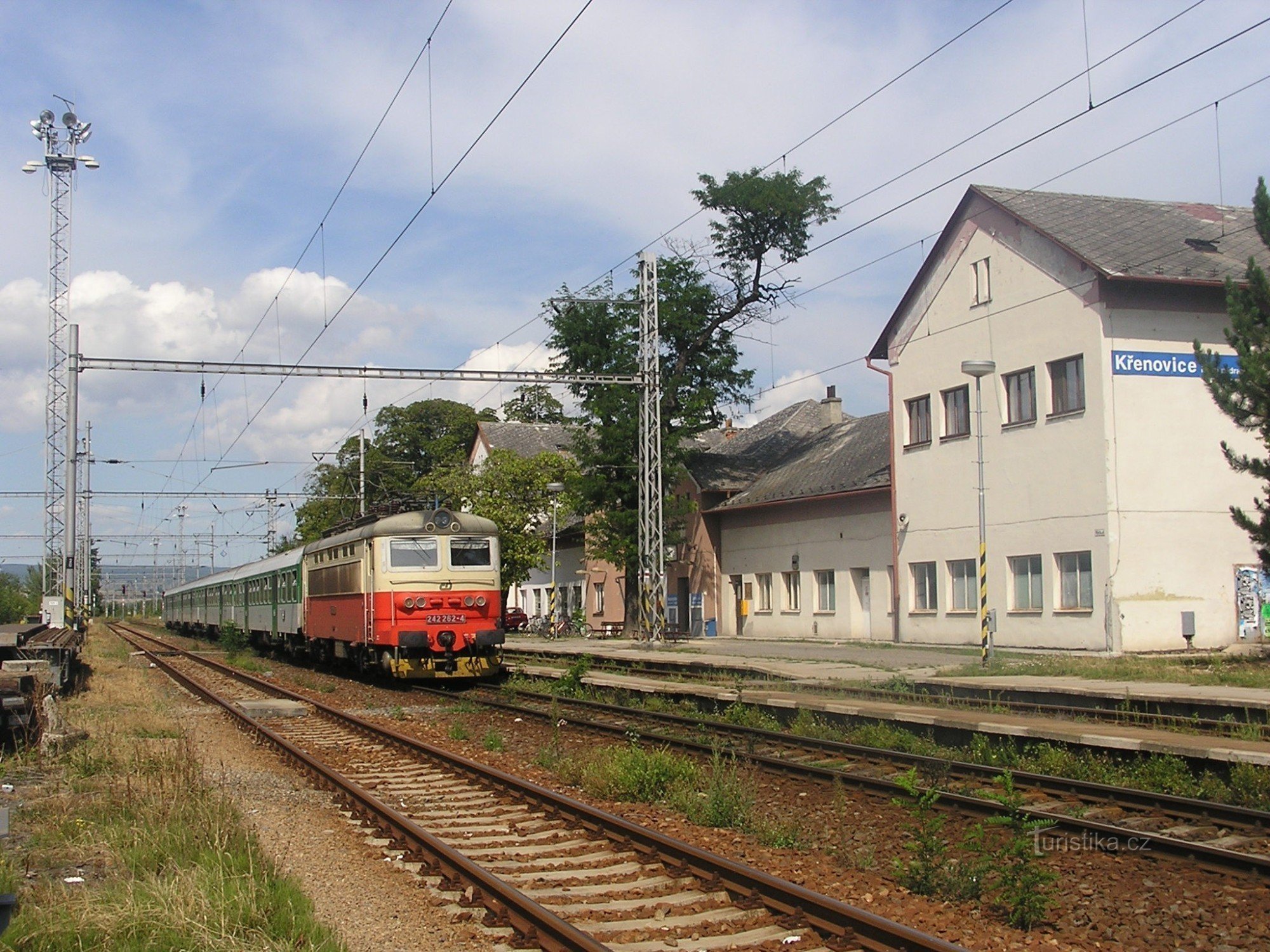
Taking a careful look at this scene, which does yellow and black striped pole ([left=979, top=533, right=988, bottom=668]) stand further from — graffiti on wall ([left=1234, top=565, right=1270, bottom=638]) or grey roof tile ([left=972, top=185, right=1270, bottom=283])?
grey roof tile ([left=972, top=185, right=1270, bottom=283])

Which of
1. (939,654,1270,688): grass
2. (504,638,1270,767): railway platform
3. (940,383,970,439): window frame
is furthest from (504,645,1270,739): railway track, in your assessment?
(940,383,970,439): window frame

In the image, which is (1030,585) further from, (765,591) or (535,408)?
(535,408)

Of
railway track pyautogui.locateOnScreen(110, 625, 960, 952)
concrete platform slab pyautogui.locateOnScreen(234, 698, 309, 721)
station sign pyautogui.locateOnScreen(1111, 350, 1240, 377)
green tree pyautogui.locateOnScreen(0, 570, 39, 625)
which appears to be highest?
station sign pyautogui.locateOnScreen(1111, 350, 1240, 377)

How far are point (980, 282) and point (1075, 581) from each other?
294 inches

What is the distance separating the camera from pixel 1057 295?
25656mm

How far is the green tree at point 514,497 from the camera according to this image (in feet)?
139

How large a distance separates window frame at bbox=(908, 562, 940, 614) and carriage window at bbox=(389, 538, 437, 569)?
13.0 m

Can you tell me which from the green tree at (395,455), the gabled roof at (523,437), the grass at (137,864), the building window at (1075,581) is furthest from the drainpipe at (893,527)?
the green tree at (395,455)

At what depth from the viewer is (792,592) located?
35.4 meters

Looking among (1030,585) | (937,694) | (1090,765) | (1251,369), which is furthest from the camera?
(1030,585)

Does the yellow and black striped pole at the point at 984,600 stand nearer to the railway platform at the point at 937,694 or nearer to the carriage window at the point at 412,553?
the railway platform at the point at 937,694

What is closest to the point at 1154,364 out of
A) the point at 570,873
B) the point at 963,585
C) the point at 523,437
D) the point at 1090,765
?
the point at 963,585

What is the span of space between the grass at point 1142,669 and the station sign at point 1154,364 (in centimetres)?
570

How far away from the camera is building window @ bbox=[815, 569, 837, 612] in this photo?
33500 mm
